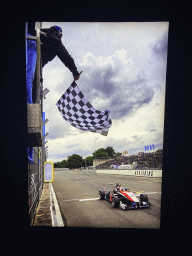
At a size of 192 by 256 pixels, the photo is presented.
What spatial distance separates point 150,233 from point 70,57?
2710 mm

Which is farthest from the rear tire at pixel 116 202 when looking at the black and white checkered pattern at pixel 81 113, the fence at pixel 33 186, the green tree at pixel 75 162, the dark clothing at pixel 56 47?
the green tree at pixel 75 162

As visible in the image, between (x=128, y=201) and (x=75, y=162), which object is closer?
(x=128, y=201)

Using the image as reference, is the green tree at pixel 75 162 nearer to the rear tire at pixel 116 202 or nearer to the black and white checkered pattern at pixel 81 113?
the rear tire at pixel 116 202

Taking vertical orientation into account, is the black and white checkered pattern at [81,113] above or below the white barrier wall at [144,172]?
above

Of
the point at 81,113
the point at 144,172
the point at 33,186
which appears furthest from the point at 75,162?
the point at 81,113

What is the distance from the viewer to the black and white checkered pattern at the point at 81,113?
3.19 metres

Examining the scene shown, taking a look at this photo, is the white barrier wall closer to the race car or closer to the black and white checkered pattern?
the race car

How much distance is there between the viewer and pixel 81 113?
3.27 metres

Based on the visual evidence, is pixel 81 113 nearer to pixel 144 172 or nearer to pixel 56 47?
pixel 56 47

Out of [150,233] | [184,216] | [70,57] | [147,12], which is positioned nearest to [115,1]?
[147,12]

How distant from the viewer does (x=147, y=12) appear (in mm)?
2227

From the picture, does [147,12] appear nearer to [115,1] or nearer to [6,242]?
[115,1]

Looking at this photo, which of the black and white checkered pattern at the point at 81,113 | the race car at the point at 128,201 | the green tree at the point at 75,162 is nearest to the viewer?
the black and white checkered pattern at the point at 81,113

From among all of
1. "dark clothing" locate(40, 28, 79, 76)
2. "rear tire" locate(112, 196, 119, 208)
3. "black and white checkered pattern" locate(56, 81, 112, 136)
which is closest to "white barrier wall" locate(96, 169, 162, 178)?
"rear tire" locate(112, 196, 119, 208)
